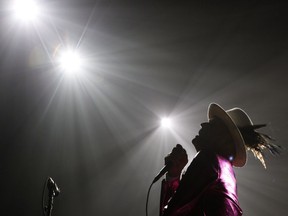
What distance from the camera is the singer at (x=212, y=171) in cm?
151

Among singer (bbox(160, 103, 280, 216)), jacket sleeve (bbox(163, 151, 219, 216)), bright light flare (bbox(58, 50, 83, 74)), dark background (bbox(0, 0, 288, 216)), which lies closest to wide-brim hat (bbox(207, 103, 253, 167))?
singer (bbox(160, 103, 280, 216))

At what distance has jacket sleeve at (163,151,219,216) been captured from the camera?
4.95 ft

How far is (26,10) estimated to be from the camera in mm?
4727

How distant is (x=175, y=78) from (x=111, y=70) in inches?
50.2

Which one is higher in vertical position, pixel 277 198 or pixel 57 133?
pixel 57 133

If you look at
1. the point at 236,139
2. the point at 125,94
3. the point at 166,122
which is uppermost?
the point at 125,94

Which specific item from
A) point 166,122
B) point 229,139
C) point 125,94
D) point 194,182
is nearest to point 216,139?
point 229,139

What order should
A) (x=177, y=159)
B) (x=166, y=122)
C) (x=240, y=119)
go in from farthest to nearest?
(x=166, y=122)
(x=240, y=119)
(x=177, y=159)

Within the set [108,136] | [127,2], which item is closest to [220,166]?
[127,2]

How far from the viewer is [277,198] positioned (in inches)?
273

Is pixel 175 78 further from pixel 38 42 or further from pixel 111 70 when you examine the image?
pixel 38 42

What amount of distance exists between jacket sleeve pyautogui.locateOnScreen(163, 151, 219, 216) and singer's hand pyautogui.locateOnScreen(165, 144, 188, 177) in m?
0.65

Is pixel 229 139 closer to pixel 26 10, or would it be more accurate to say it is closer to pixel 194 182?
pixel 194 182

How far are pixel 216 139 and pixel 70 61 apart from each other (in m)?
4.13
